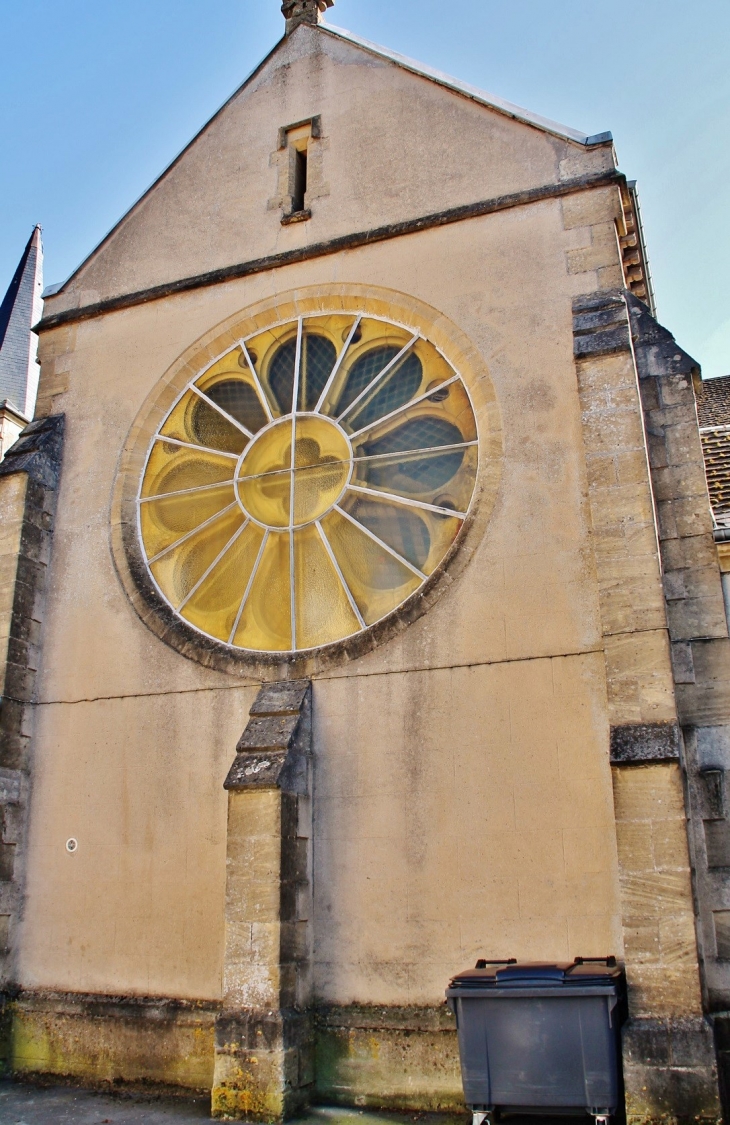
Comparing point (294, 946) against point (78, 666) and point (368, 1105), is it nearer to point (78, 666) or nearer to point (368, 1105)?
point (368, 1105)

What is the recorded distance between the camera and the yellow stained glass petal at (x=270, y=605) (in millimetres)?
8781

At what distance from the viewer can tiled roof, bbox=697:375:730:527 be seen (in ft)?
29.5

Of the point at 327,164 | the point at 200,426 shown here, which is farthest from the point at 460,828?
the point at 327,164

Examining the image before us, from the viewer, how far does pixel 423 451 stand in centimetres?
874

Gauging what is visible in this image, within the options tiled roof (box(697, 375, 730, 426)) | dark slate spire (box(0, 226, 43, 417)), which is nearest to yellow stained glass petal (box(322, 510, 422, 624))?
tiled roof (box(697, 375, 730, 426))

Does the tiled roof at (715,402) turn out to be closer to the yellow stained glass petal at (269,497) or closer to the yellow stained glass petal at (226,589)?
the yellow stained glass petal at (269,497)

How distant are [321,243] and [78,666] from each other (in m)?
4.86

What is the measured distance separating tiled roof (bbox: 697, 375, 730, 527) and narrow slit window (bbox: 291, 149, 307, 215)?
4.70 meters

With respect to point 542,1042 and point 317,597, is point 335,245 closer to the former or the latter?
point 317,597

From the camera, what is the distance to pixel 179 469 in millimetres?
9852

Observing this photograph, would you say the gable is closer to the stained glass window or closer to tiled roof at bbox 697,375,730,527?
the stained glass window

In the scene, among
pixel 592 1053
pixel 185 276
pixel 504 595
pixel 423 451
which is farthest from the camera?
pixel 185 276

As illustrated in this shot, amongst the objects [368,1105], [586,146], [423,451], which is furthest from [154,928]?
[586,146]

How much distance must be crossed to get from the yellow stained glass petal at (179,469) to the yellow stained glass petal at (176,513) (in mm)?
118
